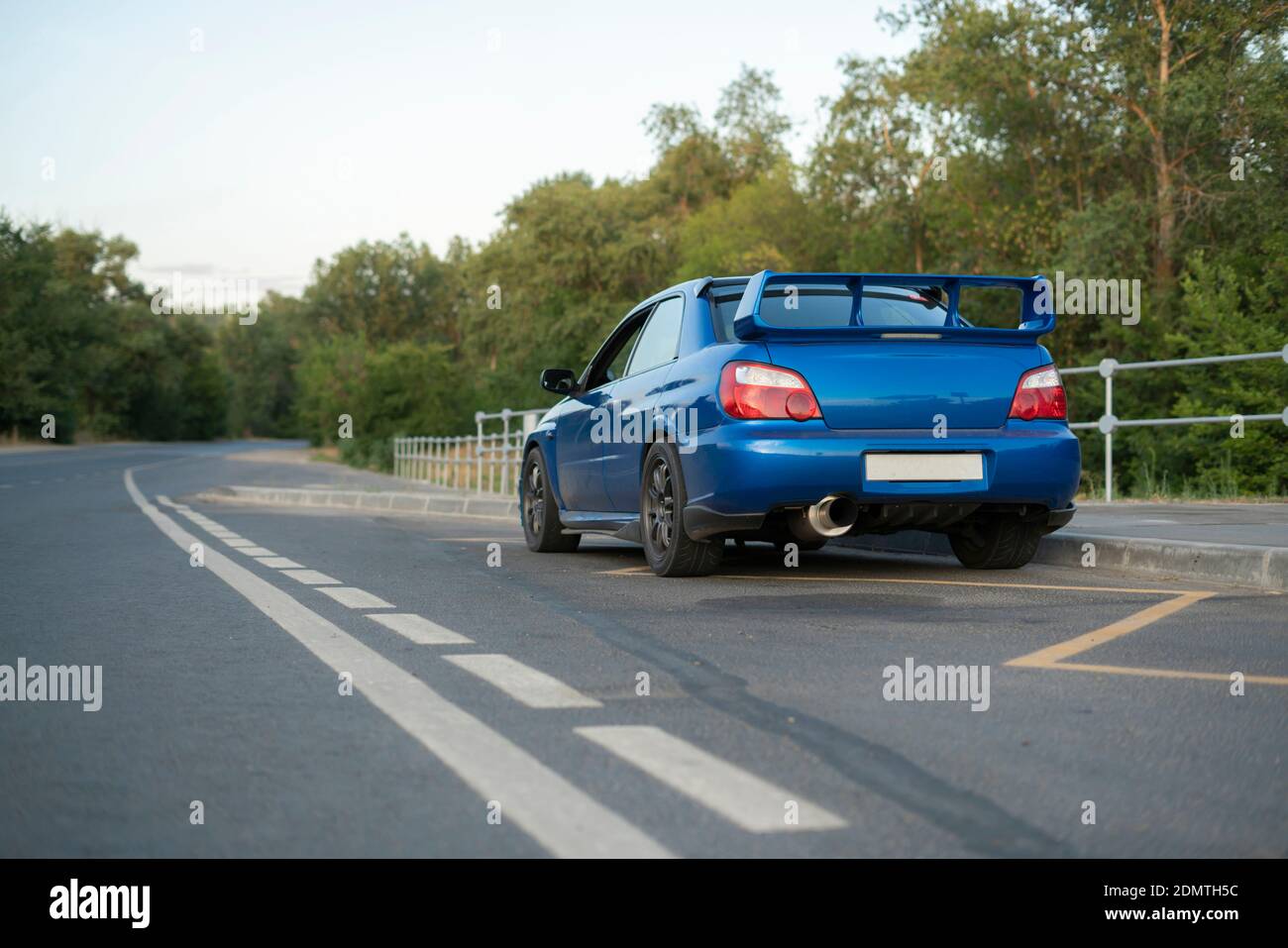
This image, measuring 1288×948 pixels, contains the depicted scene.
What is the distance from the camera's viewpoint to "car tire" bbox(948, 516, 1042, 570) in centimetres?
878

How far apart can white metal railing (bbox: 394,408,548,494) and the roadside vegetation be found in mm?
8658

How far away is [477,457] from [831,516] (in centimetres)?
1737

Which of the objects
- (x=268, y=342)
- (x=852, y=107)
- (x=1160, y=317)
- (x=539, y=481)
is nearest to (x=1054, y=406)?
(x=539, y=481)

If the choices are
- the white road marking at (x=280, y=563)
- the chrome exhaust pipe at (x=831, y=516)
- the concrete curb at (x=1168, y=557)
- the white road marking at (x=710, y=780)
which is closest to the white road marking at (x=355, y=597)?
the white road marking at (x=280, y=563)

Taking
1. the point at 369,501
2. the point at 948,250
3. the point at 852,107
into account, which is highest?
the point at 852,107

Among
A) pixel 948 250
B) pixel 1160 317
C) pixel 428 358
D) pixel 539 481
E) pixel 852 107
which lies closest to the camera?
pixel 539 481

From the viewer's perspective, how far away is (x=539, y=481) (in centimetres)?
1127

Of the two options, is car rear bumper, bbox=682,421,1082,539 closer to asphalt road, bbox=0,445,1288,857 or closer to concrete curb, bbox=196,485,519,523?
asphalt road, bbox=0,445,1288,857

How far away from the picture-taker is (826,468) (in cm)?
761

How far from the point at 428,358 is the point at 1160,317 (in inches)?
1531

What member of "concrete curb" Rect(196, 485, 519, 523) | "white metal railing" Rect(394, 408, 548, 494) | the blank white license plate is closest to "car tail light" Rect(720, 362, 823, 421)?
the blank white license plate

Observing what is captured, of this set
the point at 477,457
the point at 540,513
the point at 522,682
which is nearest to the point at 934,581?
the point at 540,513
